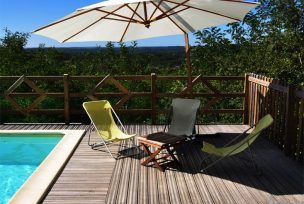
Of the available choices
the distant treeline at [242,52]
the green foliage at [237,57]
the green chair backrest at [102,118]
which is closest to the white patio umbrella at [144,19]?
the green chair backrest at [102,118]

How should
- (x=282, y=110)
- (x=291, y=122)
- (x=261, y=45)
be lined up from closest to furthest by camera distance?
(x=291, y=122) → (x=282, y=110) → (x=261, y=45)

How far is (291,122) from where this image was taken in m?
6.08

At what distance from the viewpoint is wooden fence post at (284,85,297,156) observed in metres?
6.05

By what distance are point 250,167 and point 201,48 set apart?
6.31 m

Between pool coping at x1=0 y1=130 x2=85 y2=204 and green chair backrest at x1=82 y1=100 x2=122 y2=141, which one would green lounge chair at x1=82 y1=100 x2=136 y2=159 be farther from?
pool coping at x1=0 y1=130 x2=85 y2=204

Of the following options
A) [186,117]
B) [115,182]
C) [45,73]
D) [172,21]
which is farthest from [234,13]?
[45,73]

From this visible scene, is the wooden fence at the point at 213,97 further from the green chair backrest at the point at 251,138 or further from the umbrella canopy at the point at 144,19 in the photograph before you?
the umbrella canopy at the point at 144,19

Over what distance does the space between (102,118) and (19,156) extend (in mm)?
1585

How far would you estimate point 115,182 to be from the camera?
4961 millimetres

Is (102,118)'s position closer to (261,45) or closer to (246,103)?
(246,103)

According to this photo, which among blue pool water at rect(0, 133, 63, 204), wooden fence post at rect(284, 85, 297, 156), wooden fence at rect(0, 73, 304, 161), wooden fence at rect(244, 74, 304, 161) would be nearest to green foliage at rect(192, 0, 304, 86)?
wooden fence at rect(0, 73, 304, 161)

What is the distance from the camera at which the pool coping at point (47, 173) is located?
443 cm

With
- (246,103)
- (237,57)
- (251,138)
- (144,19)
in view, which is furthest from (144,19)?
(237,57)

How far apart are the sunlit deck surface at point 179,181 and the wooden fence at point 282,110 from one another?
26cm
